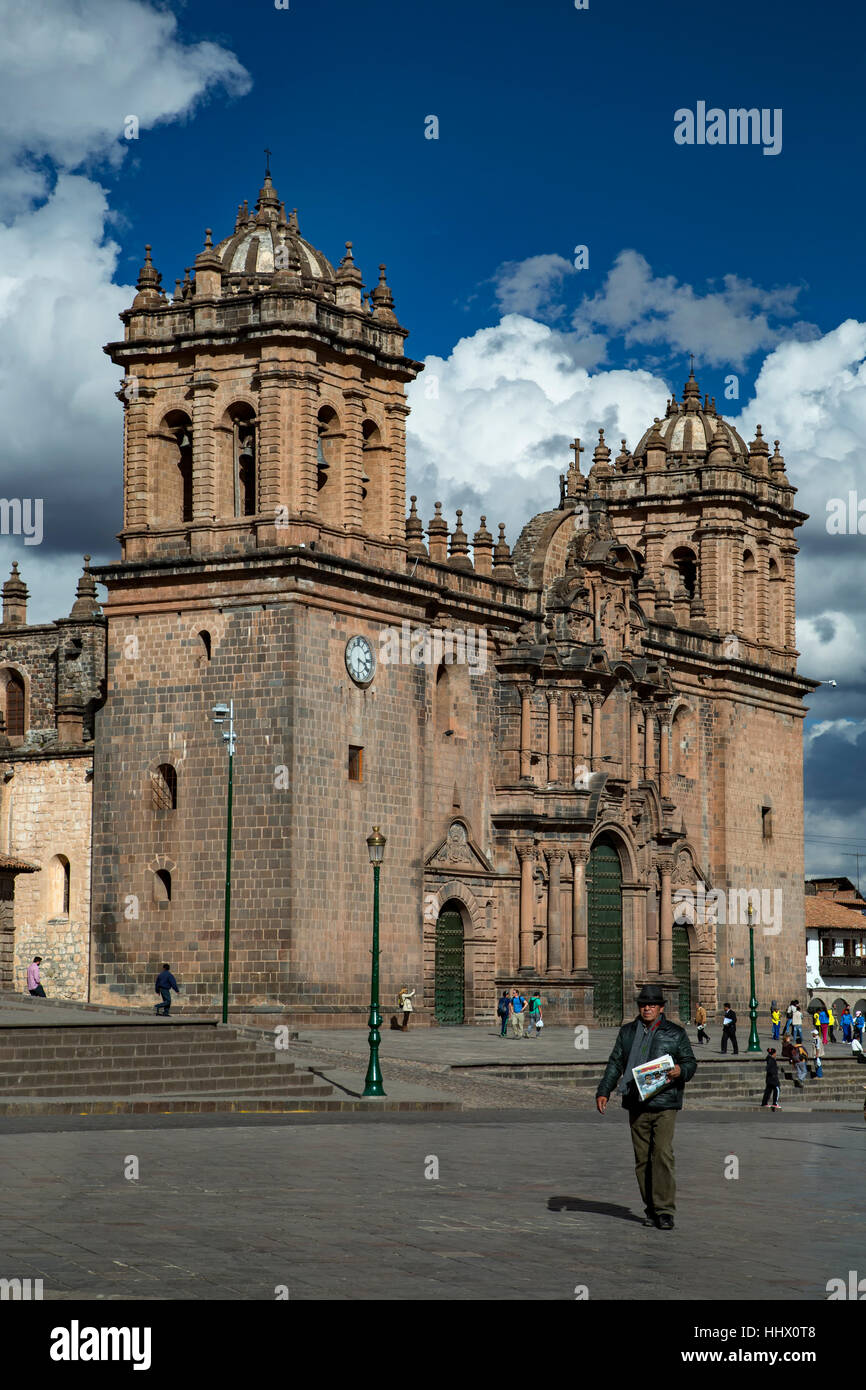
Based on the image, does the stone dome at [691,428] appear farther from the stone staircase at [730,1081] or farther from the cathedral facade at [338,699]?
the stone staircase at [730,1081]

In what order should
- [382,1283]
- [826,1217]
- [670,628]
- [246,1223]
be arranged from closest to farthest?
1. [382,1283]
2. [246,1223]
3. [826,1217]
4. [670,628]

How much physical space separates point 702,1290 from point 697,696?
49789mm

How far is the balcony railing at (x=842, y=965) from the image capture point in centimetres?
8819

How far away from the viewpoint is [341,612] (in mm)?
42594

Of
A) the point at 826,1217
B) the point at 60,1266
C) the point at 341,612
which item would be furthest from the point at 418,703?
the point at 60,1266

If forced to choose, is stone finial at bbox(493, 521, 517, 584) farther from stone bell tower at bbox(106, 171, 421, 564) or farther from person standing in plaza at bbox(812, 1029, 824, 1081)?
person standing in plaza at bbox(812, 1029, 824, 1081)

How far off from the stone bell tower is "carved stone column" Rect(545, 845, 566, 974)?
996 cm

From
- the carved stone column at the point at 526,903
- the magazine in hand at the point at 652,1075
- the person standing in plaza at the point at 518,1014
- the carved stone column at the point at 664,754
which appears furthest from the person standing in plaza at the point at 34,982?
the magazine in hand at the point at 652,1075

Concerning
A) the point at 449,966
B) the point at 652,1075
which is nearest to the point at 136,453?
the point at 449,966

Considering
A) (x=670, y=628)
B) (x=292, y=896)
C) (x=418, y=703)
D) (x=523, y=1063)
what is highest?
(x=670, y=628)

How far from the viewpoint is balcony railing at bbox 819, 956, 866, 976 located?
88.2m

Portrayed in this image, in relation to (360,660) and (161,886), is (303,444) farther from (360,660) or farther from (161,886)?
(161,886)

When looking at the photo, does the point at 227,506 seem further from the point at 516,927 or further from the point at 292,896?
the point at 516,927

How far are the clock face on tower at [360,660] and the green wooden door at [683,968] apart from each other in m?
18.7
